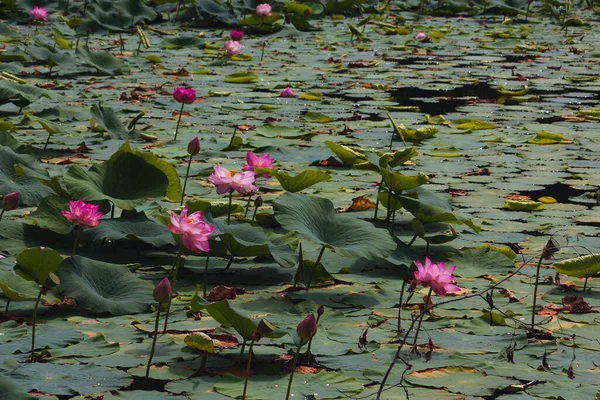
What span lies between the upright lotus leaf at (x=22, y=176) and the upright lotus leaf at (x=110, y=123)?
1.01 m

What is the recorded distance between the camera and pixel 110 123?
13.4 feet

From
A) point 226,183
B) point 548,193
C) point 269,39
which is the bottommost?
point 269,39

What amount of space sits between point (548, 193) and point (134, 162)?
1552mm

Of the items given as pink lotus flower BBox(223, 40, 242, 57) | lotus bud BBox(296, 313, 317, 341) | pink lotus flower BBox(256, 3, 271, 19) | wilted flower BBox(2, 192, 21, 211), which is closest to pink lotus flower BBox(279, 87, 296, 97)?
pink lotus flower BBox(223, 40, 242, 57)

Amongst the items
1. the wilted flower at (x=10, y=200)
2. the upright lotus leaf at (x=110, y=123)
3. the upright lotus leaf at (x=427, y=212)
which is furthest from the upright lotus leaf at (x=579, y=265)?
the upright lotus leaf at (x=110, y=123)

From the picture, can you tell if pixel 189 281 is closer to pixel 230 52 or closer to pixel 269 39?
pixel 230 52

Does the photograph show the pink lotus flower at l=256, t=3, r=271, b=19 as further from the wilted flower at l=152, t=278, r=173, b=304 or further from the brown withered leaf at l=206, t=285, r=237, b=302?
the wilted flower at l=152, t=278, r=173, b=304

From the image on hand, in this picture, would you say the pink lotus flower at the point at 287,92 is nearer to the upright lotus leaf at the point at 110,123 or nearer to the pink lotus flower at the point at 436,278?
the upright lotus leaf at the point at 110,123

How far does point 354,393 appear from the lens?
183 centimetres

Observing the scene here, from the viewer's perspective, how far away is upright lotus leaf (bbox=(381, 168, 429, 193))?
8.86ft

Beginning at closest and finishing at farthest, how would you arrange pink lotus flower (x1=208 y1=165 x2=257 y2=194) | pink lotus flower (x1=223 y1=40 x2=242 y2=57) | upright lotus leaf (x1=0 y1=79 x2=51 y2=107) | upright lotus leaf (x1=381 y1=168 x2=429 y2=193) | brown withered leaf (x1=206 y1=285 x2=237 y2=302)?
brown withered leaf (x1=206 y1=285 x2=237 y2=302), pink lotus flower (x1=208 y1=165 x2=257 y2=194), upright lotus leaf (x1=381 y1=168 x2=429 y2=193), upright lotus leaf (x1=0 y1=79 x2=51 y2=107), pink lotus flower (x1=223 y1=40 x2=242 y2=57)

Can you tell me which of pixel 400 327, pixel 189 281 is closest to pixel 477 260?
pixel 400 327

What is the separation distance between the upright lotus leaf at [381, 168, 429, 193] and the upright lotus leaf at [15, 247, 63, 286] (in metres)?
1.03

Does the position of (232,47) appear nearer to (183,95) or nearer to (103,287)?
(183,95)
